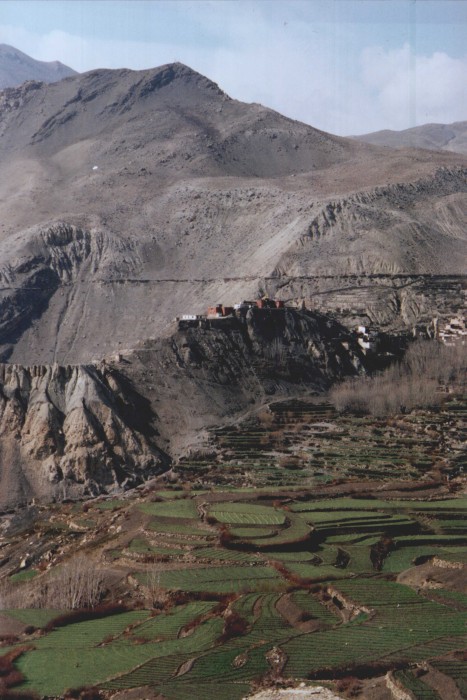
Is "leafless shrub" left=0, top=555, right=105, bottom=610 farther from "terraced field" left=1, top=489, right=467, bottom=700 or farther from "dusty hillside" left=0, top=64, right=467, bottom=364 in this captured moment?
"dusty hillside" left=0, top=64, right=467, bottom=364

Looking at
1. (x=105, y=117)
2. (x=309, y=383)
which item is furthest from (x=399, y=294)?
(x=105, y=117)

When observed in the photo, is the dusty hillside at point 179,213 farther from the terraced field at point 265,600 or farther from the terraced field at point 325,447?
the terraced field at point 265,600

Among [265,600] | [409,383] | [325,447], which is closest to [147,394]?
[325,447]

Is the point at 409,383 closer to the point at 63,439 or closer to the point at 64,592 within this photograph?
the point at 63,439

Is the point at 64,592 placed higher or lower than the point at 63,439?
lower

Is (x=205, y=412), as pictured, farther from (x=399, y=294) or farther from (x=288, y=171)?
(x=288, y=171)

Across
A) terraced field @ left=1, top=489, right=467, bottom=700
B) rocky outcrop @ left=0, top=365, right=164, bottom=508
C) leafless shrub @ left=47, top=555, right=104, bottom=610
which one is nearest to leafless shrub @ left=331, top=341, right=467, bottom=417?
rocky outcrop @ left=0, top=365, right=164, bottom=508
